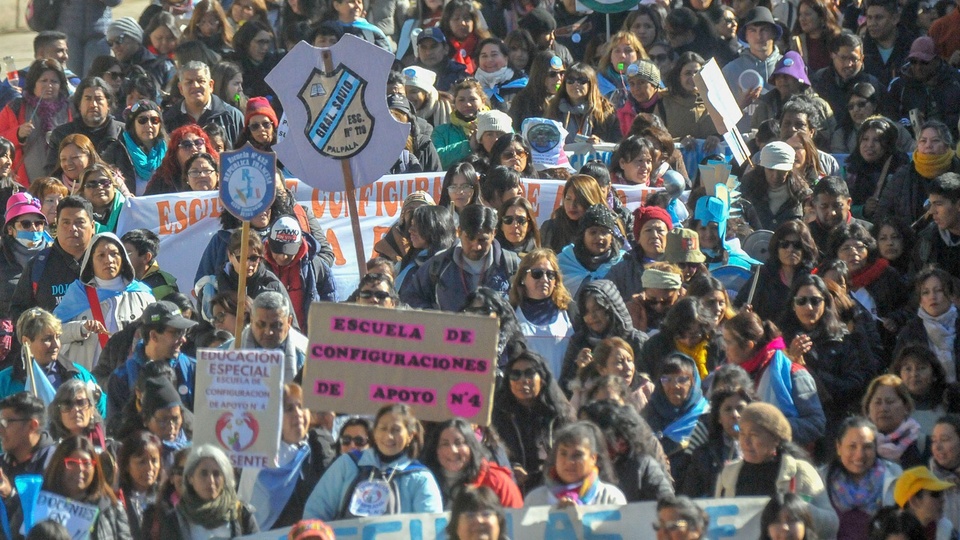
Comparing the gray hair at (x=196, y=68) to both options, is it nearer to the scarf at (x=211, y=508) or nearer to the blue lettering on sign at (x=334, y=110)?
the blue lettering on sign at (x=334, y=110)

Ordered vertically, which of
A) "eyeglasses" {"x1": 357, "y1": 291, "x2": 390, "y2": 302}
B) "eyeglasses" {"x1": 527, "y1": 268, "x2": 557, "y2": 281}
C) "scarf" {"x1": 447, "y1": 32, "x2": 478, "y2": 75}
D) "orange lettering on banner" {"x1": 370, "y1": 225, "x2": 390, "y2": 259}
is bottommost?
"eyeglasses" {"x1": 357, "y1": 291, "x2": 390, "y2": 302}

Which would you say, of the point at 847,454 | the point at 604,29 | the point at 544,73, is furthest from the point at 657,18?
the point at 847,454

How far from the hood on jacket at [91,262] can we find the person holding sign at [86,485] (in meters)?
2.59

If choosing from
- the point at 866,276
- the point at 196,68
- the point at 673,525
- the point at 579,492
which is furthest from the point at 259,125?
the point at 673,525

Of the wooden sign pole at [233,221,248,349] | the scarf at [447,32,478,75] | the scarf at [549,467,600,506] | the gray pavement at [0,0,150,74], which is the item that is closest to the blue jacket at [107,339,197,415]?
the wooden sign pole at [233,221,248,349]

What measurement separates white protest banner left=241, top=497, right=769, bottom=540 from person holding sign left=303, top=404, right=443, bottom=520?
25cm

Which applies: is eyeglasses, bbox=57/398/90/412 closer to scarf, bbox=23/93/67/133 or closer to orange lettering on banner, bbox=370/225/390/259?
orange lettering on banner, bbox=370/225/390/259

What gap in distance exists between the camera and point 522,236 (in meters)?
11.1

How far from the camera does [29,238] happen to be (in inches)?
457

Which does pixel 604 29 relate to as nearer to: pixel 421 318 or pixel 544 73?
pixel 544 73

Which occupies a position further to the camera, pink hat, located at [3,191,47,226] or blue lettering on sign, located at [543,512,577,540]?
pink hat, located at [3,191,47,226]

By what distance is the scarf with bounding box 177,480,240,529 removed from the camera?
8031 millimetres

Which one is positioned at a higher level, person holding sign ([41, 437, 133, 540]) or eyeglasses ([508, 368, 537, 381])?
eyeglasses ([508, 368, 537, 381])

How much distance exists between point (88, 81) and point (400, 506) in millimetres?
6304
